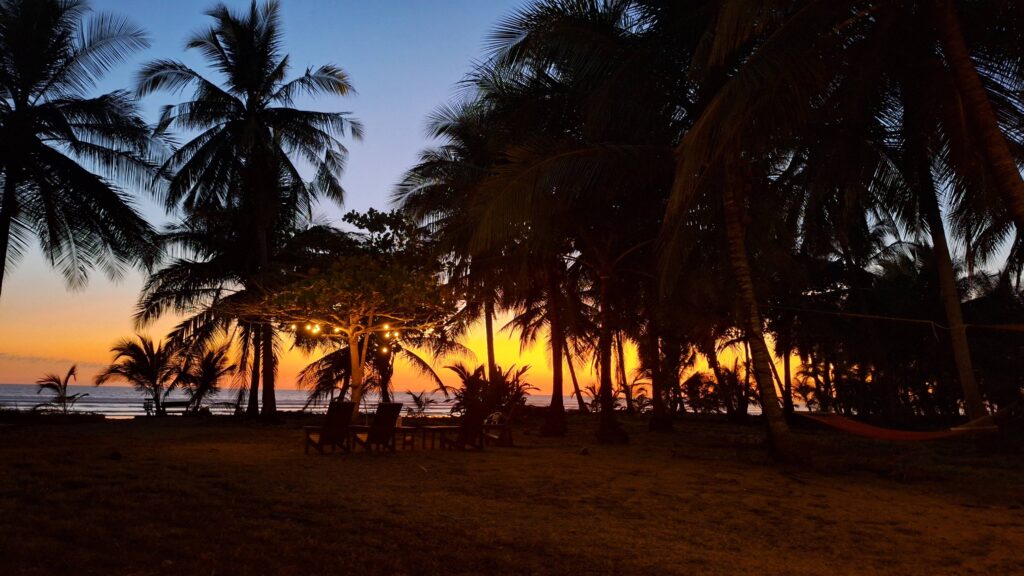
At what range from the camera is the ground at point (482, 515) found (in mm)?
3850

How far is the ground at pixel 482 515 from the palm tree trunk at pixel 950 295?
175cm

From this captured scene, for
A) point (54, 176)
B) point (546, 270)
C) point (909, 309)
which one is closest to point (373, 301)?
point (546, 270)

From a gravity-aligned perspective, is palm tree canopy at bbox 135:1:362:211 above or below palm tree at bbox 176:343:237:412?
above

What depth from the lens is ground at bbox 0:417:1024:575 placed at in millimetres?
Answer: 3850

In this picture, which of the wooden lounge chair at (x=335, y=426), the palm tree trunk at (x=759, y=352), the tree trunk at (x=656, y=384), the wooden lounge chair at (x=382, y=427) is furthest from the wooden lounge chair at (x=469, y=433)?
the tree trunk at (x=656, y=384)

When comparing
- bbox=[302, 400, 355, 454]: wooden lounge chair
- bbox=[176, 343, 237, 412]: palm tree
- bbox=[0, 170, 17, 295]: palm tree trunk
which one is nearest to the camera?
bbox=[302, 400, 355, 454]: wooden lounge chair

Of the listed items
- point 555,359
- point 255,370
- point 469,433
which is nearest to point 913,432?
point 469,433

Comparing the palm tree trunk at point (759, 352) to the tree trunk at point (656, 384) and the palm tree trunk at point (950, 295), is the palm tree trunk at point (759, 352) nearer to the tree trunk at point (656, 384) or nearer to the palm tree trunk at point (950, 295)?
the palm tree trunk at point (950, 295)

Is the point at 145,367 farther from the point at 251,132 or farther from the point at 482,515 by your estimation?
the point at 482,515

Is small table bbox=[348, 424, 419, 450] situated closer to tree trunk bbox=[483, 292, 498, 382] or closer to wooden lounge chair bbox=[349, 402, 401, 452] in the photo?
wooden lounge chair bbox=[349, 402, 401, 452]

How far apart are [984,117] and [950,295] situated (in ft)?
20.7

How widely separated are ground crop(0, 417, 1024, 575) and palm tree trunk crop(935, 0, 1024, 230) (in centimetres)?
313

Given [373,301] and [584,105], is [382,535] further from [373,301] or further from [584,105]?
[584,105]

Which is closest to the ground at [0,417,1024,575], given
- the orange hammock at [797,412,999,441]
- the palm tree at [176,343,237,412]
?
the orange hammock at [797,412,999,441]
